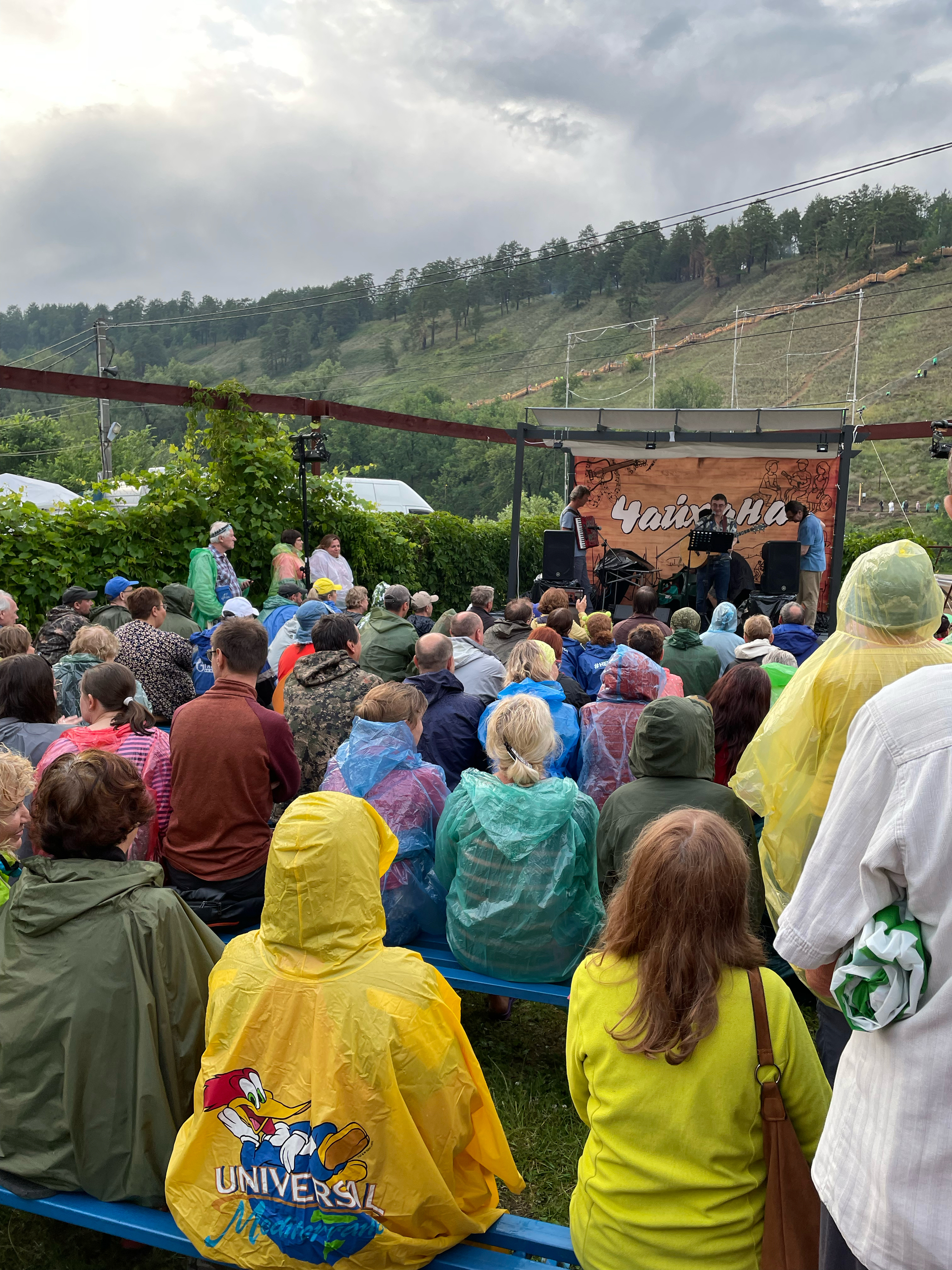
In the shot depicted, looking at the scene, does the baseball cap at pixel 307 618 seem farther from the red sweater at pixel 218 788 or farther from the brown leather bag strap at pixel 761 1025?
the brown leather bag strap at pixel 761 1025

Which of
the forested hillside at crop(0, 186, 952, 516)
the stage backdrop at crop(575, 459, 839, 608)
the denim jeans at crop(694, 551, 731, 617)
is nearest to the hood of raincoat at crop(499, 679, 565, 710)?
the denim jeans at crop(694, 551, 731, 617)

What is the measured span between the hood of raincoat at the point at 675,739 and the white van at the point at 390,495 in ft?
77.8

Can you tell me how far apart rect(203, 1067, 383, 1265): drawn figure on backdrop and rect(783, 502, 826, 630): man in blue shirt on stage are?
416 inches

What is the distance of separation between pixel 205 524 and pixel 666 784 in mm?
6991

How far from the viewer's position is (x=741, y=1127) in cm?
150

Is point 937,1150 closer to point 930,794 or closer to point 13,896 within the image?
point 930,794

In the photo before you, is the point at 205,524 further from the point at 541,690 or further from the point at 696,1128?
the point at 696,1128

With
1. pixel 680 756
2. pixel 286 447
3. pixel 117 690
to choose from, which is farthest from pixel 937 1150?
pixel 286 447

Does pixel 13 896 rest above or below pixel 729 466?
below

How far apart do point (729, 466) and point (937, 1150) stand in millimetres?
12070

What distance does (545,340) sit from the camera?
305 ft

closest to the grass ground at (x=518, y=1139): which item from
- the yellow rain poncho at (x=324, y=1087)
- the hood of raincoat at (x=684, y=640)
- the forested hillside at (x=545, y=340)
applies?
the yellow rain poncho at (x=324, y=1087)

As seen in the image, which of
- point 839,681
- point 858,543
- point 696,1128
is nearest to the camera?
point 696,1128

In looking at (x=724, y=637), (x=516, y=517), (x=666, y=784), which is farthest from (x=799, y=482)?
(x=666, y=784)
